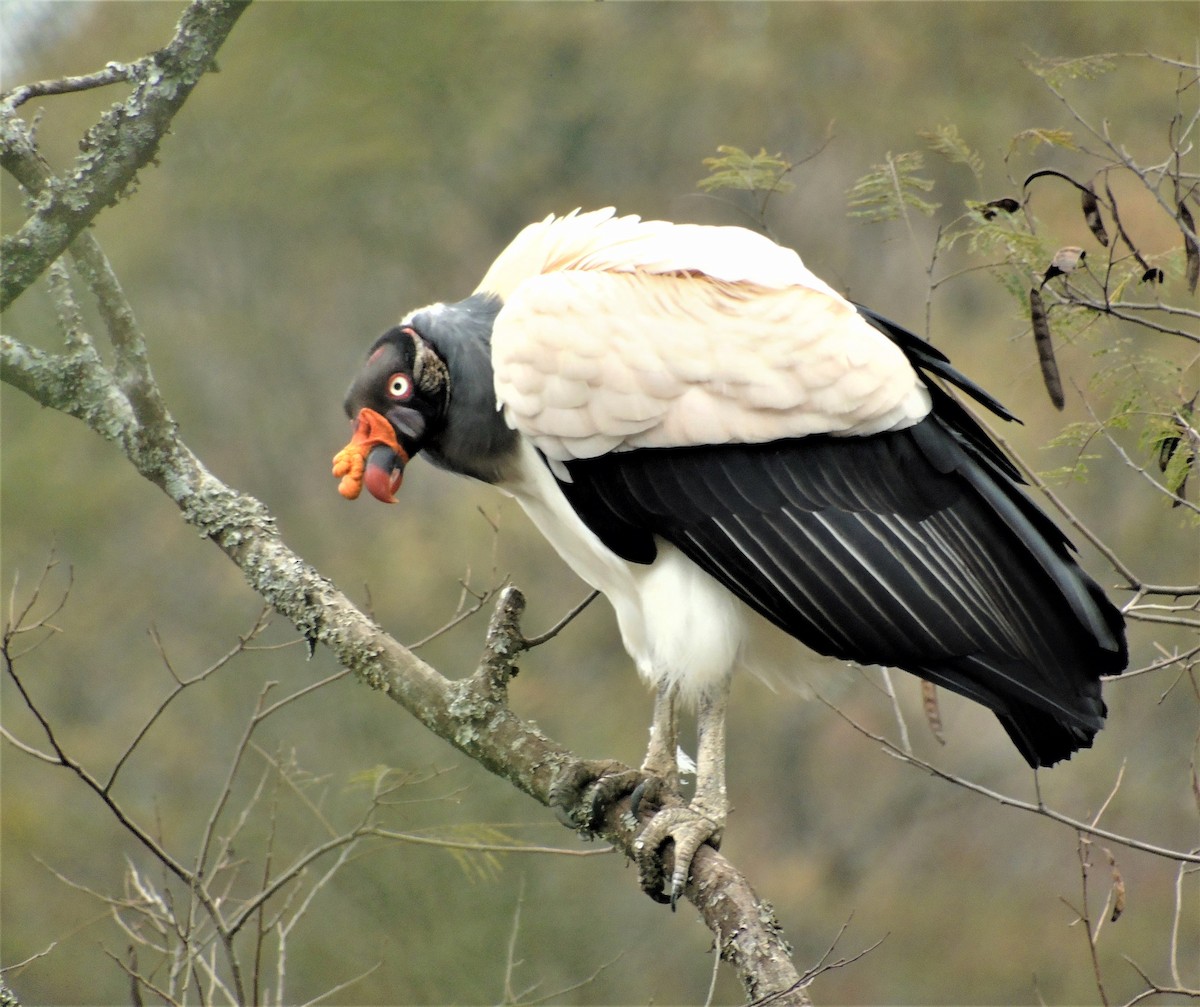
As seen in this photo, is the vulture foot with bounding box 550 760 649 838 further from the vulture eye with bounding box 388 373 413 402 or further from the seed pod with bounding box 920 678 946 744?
the vulture eye with bounding box 388 373 413 402

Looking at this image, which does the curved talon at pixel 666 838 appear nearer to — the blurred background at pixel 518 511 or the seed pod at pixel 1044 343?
the seed pod at pixel 1044 343

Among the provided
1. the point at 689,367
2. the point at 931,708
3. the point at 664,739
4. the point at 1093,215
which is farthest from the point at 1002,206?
the point at 664,739

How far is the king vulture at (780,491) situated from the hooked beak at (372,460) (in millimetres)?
12

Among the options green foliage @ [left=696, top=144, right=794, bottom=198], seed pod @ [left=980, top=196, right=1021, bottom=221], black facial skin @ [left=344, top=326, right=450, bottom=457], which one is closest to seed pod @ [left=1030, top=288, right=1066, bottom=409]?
seed pod @ [left=980, top=196, right=1021, bottom=221]

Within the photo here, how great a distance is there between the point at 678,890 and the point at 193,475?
5.16 ft

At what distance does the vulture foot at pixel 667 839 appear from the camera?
312cm

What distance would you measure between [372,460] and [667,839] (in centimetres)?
118

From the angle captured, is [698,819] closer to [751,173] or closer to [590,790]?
[590,790]

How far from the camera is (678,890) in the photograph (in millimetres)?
3062

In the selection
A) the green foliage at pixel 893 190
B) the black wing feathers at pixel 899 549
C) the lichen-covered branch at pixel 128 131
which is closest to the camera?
the lichen-covered branch at pixel 128 131

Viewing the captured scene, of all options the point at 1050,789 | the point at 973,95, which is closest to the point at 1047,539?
the point at 1050,789

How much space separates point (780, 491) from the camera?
3.30 meters

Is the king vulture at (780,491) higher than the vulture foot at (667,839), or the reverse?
the king vulture at (780,491)

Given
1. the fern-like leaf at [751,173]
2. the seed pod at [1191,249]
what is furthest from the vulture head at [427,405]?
the seed pod at [1191,249]
